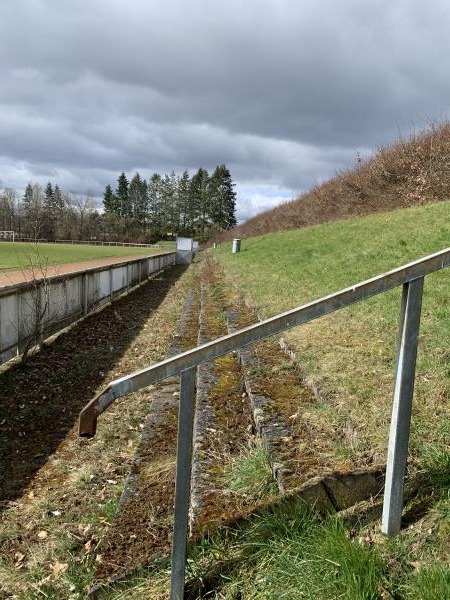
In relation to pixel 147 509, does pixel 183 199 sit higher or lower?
higher

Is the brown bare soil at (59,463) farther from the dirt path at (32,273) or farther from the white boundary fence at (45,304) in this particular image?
the dirt path at (32,273)

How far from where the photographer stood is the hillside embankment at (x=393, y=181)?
50.6 ft

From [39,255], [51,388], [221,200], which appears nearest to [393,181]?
[39,255]

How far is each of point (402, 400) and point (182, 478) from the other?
39.6 inches

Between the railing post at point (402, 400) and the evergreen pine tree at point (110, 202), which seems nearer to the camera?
the railing post at point (402, 400)

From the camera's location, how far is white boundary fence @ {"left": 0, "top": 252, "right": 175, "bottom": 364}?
706 centimetres

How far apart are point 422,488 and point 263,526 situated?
2.66 ft

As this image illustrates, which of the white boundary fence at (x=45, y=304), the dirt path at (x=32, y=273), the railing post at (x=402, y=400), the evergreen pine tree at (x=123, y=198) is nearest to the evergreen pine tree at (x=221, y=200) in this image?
the evergreen pine tree at (x=123, y=198)

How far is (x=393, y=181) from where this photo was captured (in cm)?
1777

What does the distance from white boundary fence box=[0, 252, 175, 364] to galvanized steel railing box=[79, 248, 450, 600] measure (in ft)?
17.8

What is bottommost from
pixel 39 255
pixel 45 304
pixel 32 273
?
pixel 45 304

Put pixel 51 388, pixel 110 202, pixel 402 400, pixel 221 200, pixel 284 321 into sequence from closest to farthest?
1. pixel 284 321
2. pixel 402 400
3. pixel 51 388
4. pixel 221 200
5. pixel 110 202

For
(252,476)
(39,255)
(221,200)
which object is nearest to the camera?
(252,476)

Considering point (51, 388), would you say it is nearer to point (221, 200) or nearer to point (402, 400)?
point (402, 400)
